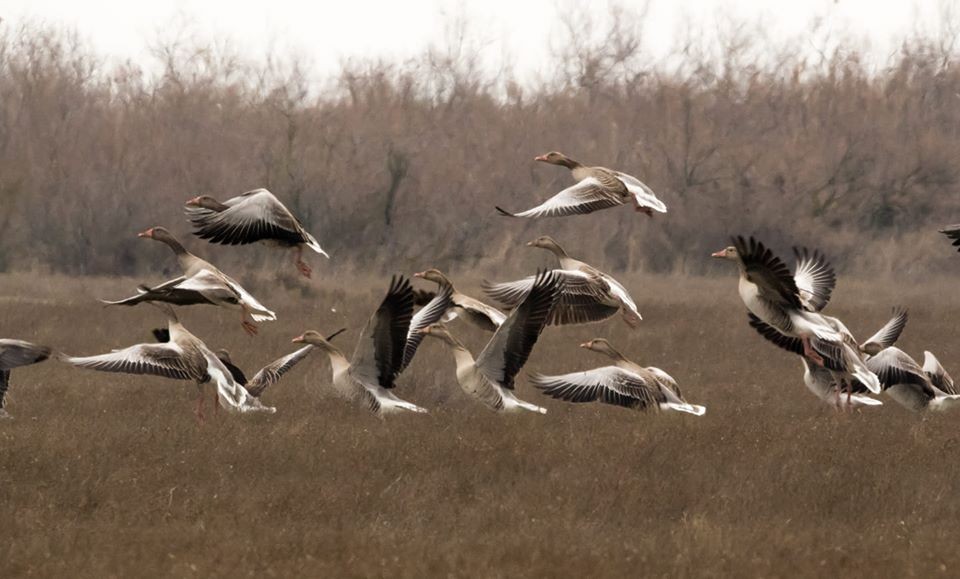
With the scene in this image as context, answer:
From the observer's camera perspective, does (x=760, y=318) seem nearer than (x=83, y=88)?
Yes

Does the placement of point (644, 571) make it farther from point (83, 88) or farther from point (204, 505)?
point (83, 88)

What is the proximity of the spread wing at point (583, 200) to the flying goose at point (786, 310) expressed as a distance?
3.34 ft

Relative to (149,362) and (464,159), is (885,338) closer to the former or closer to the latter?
(149,362)

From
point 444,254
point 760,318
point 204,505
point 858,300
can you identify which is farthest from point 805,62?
point 204,505

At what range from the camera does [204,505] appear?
10234 millimetres

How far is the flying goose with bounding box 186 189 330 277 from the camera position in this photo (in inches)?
505

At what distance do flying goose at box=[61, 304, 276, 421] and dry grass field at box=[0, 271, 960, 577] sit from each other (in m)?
0.30

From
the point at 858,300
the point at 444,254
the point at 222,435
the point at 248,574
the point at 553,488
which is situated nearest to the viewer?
the point at 248,574

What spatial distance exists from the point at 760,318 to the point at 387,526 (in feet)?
16.4

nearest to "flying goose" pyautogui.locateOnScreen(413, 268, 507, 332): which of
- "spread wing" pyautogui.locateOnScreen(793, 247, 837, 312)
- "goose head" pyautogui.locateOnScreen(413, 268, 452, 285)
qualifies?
"goose head" pyautogui.locateOnScreen(413, 268, 452, 285)

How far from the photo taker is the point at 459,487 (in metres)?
11.1

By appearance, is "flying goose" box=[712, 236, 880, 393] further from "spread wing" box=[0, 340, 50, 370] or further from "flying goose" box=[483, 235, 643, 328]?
"spread wing" box=[0, 340, 50, 370]

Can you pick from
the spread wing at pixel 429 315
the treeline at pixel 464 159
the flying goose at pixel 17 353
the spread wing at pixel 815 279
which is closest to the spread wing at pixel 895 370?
the spread wing at pixel 815 279

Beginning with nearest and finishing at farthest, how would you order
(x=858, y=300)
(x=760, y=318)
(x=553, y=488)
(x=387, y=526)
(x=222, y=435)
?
(x=387, y=526) < (x=553, y=488) < (x=222, y=435) < (x=760, y=318) < (x=858, y=300)
